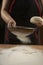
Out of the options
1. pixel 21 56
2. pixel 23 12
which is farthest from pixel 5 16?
pixel 21 56

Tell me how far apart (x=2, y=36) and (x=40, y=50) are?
22 cm

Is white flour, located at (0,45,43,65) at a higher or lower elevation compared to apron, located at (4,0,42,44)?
lower

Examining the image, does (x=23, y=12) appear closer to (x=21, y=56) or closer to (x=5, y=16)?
(x=5, y=16)

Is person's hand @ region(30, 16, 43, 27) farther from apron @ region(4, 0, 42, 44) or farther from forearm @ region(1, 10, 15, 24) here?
forearm @ region(1, 10, 15, 24)

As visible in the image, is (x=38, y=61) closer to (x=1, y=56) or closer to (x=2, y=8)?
(x=1, y=56)

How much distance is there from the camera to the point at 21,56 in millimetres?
729

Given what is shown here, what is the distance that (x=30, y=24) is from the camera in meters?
0.78

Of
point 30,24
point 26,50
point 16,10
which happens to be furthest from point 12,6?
point 26,50

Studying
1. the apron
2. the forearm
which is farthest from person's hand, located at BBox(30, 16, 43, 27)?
the forearm

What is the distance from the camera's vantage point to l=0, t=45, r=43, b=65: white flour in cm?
70

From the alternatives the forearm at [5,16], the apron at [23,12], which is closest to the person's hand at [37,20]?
the apron at [23,12]

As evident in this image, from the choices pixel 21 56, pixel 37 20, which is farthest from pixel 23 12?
pixel 21 56

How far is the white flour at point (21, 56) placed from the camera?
0.70 m

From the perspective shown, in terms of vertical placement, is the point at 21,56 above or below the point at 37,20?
below
